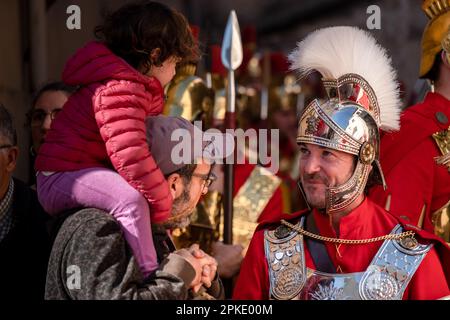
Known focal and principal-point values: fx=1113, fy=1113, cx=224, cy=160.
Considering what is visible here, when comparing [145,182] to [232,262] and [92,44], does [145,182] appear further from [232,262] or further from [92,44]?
[232,262]

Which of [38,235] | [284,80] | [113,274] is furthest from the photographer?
[284,80]

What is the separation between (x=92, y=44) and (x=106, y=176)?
40 cm

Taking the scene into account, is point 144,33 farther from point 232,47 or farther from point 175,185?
point 232,47

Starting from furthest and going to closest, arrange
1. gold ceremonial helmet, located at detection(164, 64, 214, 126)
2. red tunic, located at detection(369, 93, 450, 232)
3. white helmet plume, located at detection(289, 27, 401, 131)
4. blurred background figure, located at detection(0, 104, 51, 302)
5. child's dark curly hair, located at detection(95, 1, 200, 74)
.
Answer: gold ceremonial helmet, located at detection(164, 64, 214, 126) → red tunic, located at detection(369, 93, 450, 232) → white helmet plume, located at detection(289, 27, 401, 131) → blurred background figure, located at detection(0, 104, 51, 302) → child's dark curly hair, located at detection(95, 1, 200, 74)

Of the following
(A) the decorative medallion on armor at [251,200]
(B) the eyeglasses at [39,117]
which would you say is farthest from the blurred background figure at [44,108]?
(A) the decorative medallion on armor at [251,200]

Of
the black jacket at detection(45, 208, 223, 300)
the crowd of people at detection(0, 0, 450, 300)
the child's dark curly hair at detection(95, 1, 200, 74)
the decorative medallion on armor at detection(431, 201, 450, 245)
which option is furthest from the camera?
the decorative medallion on armor at detection(431, 201, 450, 245)

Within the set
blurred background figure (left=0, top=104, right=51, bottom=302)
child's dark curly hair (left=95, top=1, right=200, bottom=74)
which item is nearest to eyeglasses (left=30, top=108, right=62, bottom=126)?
blurred background figure (left=0, top=104, right=51, bottom=302)

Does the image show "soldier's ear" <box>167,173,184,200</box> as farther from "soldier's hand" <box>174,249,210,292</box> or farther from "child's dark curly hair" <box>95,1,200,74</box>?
"child's dark curly hair" <box>95,1,200,74</box>

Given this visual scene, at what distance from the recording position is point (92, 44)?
131 inches

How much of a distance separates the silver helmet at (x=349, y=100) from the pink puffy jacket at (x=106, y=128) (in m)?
0.59

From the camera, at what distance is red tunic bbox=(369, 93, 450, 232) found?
4.48 meters

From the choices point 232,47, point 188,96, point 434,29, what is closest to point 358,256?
point 232,47

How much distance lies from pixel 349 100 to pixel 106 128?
0.88 metres

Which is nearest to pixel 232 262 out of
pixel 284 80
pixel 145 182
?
pixel 145 182
